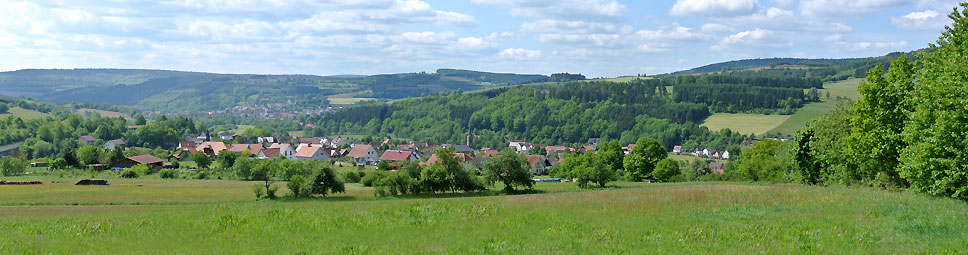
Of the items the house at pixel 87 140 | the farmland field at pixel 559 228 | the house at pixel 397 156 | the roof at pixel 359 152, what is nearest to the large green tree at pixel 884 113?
the farmland field at pixel 559 228

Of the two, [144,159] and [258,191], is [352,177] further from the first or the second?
[144,159]

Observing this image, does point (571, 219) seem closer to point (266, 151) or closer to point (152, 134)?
point (266, 151)

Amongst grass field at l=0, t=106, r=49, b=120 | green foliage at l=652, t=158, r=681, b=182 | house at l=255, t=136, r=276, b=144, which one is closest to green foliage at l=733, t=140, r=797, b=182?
green foliage at l=652, t=158, r=681, b=182

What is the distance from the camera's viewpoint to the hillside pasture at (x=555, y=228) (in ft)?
Result: 58.1

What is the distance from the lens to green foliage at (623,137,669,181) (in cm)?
8169

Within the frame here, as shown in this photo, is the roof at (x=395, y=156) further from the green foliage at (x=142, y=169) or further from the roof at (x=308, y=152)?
the green foliage at (x=142, y=169)

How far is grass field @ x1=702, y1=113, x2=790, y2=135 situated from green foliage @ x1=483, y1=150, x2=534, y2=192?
12592 centimetres

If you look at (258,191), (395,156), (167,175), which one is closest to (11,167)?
(167,175)

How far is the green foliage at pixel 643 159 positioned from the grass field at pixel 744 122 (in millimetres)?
90940

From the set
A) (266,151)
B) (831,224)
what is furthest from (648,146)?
(266,151)

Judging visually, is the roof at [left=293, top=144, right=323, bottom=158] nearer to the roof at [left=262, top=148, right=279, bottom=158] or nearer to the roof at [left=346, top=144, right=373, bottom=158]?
the roof at [left=262, top=148, right=279, bottom=158]

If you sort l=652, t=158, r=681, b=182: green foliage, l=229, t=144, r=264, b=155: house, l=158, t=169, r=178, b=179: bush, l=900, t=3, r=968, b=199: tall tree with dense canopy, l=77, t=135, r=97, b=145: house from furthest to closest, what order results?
l=77, t=135, r=97, b=145: house
l=229, t=144, r=264, b=155: house
l=652, t=158, r=681, b=182: green foliage
l=158, t=169, r=178, b=179: bush
l=900, t=3, r=968, b=199: tall tree with dense canopy

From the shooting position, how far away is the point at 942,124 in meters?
24.2

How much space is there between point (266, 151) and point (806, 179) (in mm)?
107300
